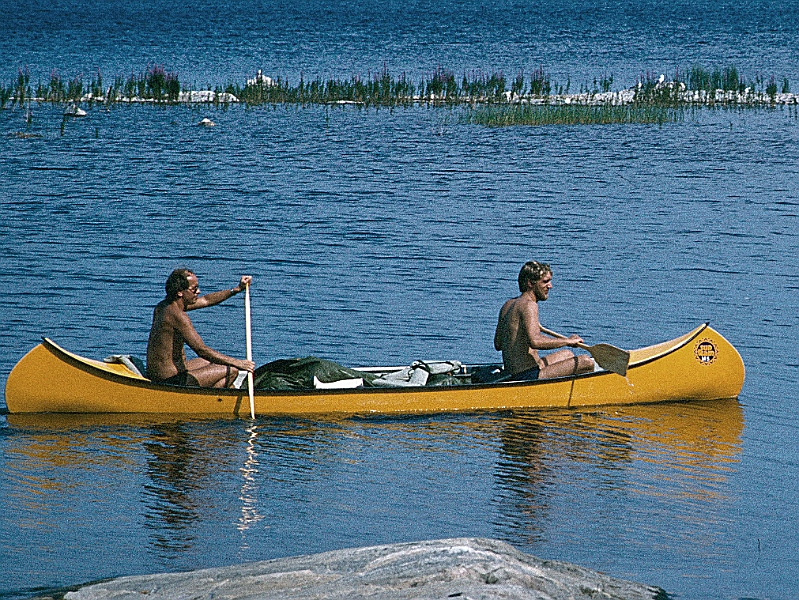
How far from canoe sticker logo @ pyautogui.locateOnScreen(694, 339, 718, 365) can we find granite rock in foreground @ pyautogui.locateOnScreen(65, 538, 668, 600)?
5784 millimetres

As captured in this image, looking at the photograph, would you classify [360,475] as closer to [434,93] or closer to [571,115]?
[571,115]

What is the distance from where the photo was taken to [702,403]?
1248 cm

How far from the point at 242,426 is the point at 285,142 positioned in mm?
18924

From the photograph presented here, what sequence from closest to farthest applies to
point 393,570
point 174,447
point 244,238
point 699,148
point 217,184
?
point 393,570 → point 174,447 → point 244,238 → point 217,184 → point 699,148

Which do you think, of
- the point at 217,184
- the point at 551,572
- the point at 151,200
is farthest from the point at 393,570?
the point at 217,184

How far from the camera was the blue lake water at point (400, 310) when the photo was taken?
8.68 m

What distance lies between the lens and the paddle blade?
12.0 meters

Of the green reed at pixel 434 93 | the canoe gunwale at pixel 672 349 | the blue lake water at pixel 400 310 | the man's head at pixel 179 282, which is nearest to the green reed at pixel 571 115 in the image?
the green reed at pixel 434 93

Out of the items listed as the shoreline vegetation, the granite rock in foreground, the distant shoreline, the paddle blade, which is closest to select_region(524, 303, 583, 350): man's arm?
the paddle blade

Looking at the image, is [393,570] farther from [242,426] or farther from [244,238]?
[244,238]

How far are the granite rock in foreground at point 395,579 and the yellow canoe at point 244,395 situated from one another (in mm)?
4567

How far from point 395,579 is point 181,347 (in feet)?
19.5

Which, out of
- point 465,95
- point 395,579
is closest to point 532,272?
point 395,579

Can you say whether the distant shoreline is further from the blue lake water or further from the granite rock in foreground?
the granite rock in foreground
